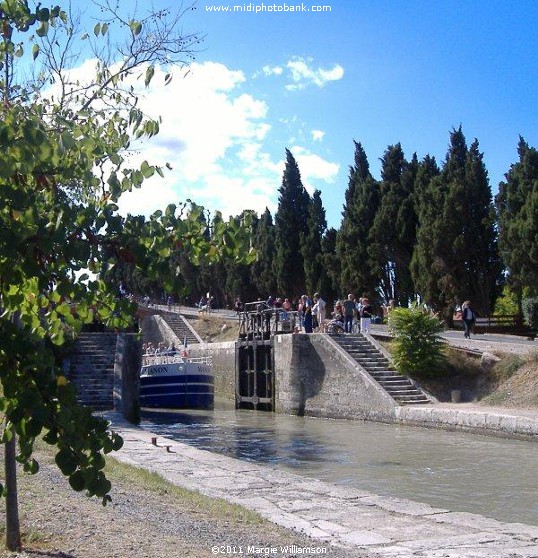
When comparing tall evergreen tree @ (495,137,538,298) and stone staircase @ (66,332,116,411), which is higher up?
tall evergreen tree @ (495,137,538,298)

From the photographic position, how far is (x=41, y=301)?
446cm

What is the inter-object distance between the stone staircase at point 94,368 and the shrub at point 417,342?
8.52 m

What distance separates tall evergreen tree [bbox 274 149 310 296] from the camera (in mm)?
51438

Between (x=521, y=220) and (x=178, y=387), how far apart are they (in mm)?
14271

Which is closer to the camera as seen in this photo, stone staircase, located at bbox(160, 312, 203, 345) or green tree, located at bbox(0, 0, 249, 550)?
green tree, located at bbox(0, 0, 249, 550)

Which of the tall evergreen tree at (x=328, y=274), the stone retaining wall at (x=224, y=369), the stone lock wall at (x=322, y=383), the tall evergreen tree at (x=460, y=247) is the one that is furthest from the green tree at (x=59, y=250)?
the tall evergreen tree at (x=328, y=274)

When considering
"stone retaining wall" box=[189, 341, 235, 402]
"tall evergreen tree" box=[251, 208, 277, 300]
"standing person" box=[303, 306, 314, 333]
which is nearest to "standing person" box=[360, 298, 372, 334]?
"standing person" box=[303, 306, 314, 333]

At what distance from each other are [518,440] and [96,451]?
15280 mm

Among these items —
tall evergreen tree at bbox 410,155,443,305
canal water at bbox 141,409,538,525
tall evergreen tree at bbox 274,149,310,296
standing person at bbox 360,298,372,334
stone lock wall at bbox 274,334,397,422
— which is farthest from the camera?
tall evergreen tree at bbox 274,149,310,296

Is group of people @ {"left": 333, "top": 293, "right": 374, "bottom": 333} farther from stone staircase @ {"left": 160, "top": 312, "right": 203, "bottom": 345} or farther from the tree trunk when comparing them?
the tree trunk

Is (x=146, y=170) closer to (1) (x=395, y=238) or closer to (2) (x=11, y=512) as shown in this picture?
(2) (x=11, y=512)

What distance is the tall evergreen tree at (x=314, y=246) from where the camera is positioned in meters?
48.0

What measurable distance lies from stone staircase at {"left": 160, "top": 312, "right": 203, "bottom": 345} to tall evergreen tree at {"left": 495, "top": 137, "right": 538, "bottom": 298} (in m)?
20.5

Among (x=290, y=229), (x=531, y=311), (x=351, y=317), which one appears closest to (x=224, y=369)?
(x=351, y=317)
